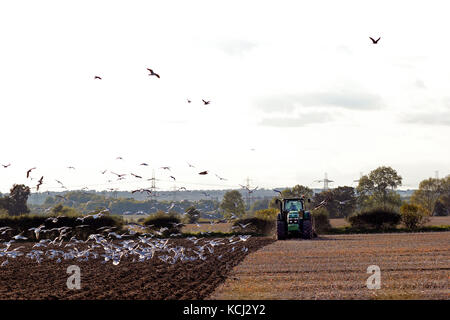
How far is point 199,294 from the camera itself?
57.4 ft

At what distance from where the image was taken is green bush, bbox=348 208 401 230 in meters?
57.7

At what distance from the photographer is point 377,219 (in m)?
57.7

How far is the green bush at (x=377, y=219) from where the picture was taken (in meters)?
57.7

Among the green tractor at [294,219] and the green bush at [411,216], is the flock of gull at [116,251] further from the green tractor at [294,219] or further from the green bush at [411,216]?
the green bush at [411,216]

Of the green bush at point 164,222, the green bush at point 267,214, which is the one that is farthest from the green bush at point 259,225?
the green bush at point 164,222

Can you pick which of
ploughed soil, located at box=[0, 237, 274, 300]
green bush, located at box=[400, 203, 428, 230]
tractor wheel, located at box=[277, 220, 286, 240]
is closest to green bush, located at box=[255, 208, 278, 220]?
green bush, located at box=[400, 203, 428, 230]

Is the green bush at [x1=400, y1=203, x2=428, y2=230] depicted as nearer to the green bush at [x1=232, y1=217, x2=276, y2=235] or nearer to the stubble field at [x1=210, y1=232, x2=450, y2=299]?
the green bush at [x1=232, y1=217, x2=276, y2=235]

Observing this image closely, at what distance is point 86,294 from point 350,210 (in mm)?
92957

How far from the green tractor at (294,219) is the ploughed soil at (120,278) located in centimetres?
1149

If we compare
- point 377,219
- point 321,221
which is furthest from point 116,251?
point 377,219

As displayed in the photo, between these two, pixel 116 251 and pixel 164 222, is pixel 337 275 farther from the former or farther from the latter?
pixel 164 222
